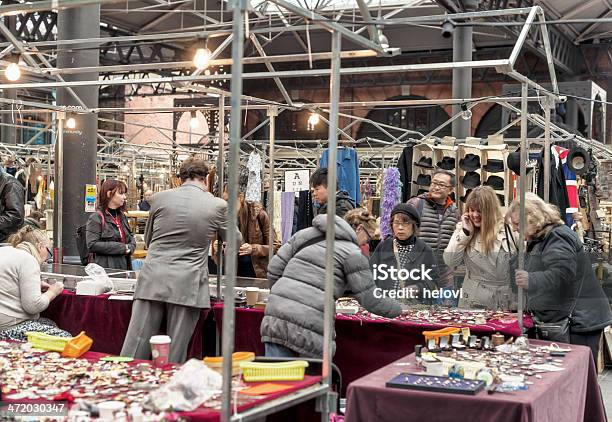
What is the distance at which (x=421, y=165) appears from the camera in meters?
8.59

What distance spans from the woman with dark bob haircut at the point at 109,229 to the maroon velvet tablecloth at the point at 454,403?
3.25m

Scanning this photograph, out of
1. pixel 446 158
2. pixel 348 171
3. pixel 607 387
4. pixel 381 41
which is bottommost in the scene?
pixel 607 387

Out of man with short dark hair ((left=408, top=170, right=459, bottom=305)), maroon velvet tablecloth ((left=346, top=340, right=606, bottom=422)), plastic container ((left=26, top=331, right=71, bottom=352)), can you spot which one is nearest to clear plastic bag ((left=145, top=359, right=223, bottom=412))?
maroon velvet tablecloth ((left=346, top=340, right=606, bottom=422))

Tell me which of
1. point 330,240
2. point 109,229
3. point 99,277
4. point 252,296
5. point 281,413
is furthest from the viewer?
point 109,229

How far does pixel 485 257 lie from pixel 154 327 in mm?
1948

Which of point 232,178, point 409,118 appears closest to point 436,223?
point 232,178

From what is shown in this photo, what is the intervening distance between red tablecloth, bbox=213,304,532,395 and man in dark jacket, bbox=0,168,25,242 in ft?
9.70

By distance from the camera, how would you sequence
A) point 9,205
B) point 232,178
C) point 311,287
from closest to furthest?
point 232,178 < point 311,287 < point 9,205

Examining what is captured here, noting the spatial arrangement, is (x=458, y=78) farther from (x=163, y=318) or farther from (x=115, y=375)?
(x=115, y=375)

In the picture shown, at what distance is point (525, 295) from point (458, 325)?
0.50 metres

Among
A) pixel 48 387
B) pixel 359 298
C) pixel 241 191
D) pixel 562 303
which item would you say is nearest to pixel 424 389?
pixel 359 298

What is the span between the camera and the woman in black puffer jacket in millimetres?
5023

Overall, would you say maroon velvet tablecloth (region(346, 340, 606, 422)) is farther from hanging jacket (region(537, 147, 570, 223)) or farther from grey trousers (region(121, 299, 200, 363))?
hanging jacket (region(537, 147, 570, 223))

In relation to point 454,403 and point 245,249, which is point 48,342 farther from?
point 245,249
